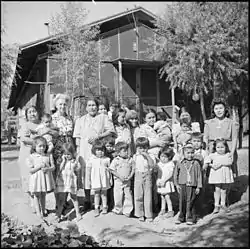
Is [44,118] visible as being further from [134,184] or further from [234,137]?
[234,137]

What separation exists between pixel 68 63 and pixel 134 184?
143 centimetres

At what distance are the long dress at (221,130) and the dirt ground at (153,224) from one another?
0.14m

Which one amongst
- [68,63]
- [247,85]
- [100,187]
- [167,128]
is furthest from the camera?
[68,63]

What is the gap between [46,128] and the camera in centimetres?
321

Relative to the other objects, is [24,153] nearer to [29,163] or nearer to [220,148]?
[29,163]

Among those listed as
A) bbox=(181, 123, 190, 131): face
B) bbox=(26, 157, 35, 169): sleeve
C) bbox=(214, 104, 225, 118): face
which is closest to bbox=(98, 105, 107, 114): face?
bbox=(26, 157, 35, 169): sleeve

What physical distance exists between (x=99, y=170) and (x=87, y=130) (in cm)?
36

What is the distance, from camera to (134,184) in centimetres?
339

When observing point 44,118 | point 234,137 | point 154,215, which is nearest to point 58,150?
point 44,118

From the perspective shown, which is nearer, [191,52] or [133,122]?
[133,122]

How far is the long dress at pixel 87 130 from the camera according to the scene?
10.9 feet

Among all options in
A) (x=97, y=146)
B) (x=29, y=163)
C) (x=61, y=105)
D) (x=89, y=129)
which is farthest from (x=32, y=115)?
(x=97, y=146)

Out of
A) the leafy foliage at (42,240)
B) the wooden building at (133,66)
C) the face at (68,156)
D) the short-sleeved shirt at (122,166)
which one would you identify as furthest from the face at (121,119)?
the wooden building at (133,66)

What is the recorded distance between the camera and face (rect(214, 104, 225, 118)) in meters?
3.14
